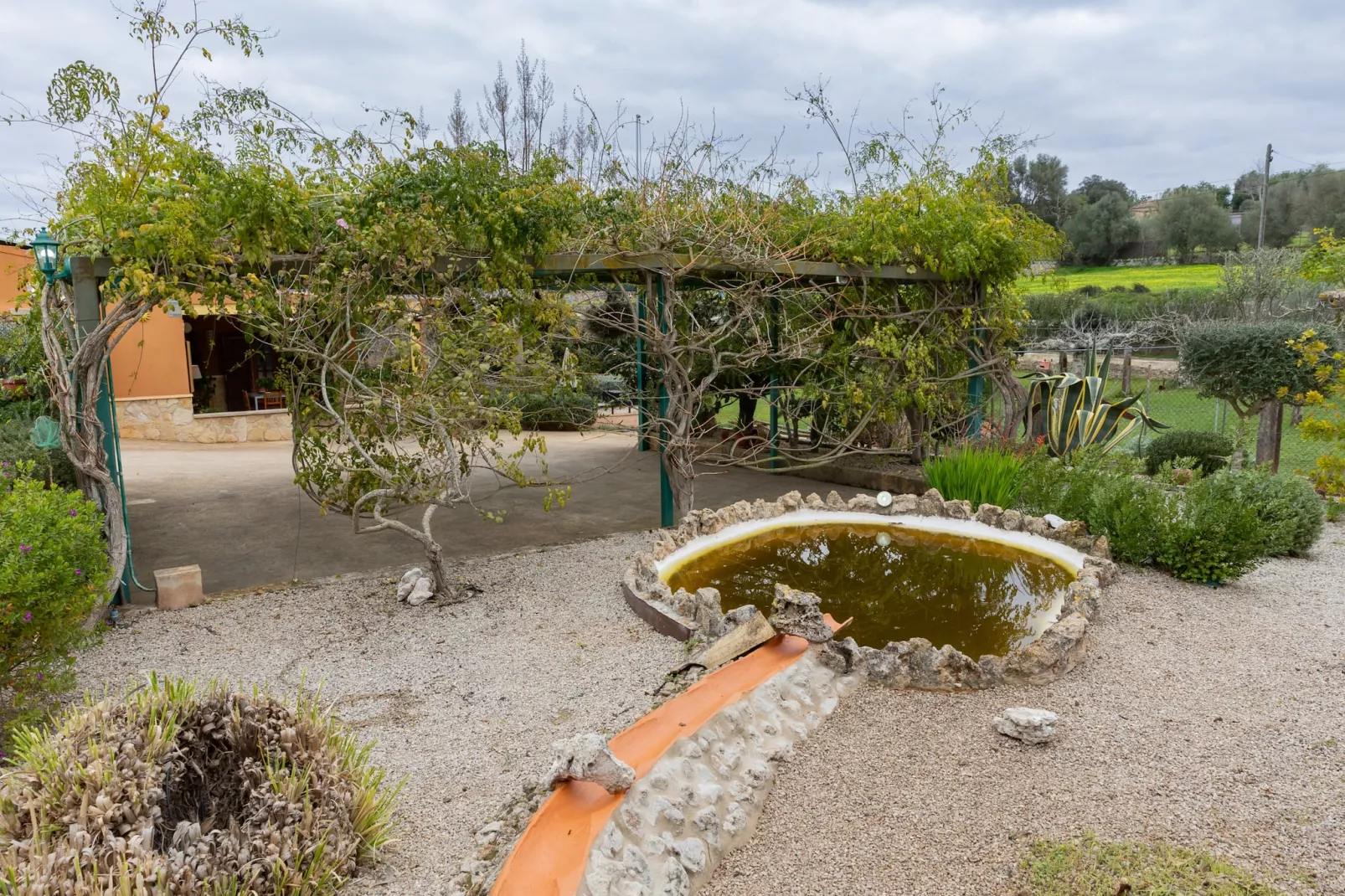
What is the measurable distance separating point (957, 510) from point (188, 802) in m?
5.15

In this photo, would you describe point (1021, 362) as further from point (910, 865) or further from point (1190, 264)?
point (910, 865)

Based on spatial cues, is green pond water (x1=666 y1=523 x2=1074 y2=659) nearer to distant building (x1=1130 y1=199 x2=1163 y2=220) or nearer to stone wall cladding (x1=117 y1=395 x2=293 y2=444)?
stone wall cladding (x1=117 y1=395 x2=293 y2=444)

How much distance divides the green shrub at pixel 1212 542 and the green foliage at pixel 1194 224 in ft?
80.5

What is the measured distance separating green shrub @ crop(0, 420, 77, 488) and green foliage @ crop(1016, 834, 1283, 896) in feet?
19.9

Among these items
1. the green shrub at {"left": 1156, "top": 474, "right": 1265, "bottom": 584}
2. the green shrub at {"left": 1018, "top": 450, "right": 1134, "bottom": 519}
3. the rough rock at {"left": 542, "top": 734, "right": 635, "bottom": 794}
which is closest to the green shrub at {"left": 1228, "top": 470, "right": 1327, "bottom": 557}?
the green shrub at {"left": 1156, "top": 474, "right": 1265, "bottom": 584}

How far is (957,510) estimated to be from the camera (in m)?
6.11

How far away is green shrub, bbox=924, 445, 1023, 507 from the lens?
6.29 m

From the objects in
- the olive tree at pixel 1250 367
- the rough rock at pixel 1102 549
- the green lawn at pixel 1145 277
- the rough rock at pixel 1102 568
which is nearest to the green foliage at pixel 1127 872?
the rough rock at pixel 1102 568

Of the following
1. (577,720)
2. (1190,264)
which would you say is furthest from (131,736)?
(1190,264)

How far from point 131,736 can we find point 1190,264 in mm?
30631

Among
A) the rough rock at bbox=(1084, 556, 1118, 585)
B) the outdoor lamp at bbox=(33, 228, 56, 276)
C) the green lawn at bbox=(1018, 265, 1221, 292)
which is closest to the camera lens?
the outdoor lamp at bbox=(33, 228, 56, 276)

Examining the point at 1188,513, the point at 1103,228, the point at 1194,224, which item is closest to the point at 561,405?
the point at 1188,513

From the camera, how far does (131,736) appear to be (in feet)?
8.06

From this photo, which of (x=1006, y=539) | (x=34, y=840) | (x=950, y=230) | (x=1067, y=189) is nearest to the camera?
(x=34, y=840)
